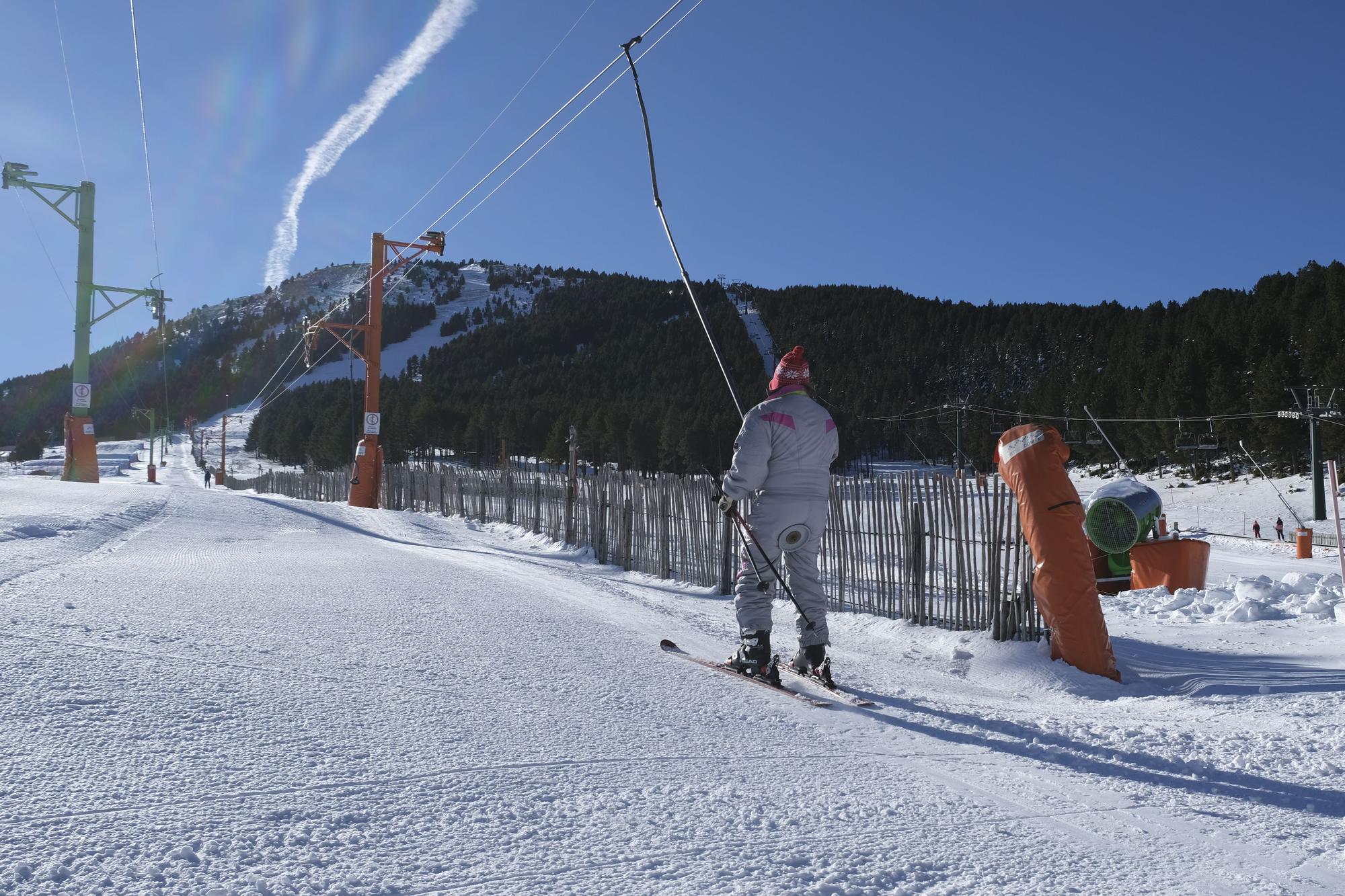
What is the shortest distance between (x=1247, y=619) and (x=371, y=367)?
17.6 m

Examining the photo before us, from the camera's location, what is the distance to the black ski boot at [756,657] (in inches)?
161

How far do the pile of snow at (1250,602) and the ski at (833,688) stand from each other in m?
4.65

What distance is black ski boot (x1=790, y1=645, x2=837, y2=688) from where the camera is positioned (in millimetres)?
4168

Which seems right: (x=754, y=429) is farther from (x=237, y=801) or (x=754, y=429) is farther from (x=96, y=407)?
(x=96, y=407)

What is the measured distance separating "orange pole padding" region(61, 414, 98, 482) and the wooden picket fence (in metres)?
10.5

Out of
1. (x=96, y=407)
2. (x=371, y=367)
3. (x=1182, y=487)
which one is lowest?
(x=1182, y=487)

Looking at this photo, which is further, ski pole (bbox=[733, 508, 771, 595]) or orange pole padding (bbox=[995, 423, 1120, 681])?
orange pole padding (bbox=[995, 423, 1120, 681])

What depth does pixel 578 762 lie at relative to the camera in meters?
2.64

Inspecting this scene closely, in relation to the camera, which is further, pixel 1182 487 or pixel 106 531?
pixel 1182 487

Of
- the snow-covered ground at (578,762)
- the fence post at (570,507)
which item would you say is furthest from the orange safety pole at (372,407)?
the snow-covered ground at (578,762)

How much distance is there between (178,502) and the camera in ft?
41.9

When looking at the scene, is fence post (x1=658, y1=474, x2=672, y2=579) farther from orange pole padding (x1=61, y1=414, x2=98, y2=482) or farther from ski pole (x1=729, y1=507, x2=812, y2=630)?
orange pole padding (x1=61, y1=414, x2=98, y2=482)

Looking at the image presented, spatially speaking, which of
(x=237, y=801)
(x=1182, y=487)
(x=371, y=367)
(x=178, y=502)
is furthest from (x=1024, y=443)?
(x=1182, y=487)

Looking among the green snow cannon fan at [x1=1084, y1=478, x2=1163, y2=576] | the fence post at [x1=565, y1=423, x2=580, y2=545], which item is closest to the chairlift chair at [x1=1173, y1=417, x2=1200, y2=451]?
the green snow cannon fan at [x1=1084, y1=478, x2=1163, y2=576]
